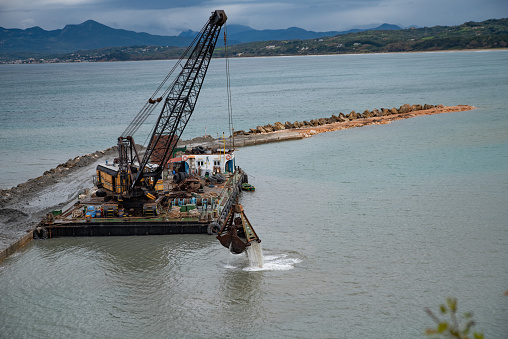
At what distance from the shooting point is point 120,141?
108 ft

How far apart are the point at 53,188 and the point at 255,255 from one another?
892 inches

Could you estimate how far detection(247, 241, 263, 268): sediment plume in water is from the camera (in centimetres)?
2617

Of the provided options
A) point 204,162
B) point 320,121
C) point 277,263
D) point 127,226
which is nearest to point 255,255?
point 277,263

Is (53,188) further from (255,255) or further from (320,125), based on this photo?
(320,125)

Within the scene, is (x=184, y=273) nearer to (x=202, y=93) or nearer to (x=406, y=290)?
(x=406, y=290)

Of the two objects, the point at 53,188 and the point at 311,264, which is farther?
the point at 53,188

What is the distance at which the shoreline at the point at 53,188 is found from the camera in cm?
3247

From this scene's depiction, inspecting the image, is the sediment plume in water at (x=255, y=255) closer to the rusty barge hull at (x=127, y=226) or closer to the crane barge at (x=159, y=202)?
the crane barge at (x=159, y=202)

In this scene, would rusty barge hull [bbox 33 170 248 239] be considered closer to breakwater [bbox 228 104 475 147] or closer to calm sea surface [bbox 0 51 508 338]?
calm sea surface [bbox 0 51 508 338]

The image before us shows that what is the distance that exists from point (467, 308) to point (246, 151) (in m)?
37.4

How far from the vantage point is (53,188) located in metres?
42.5

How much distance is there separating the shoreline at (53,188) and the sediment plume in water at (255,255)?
1297 centimetres

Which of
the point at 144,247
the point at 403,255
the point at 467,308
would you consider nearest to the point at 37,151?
the point at 144,247

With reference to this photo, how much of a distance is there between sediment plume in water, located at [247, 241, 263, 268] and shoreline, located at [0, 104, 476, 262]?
12974 mm
